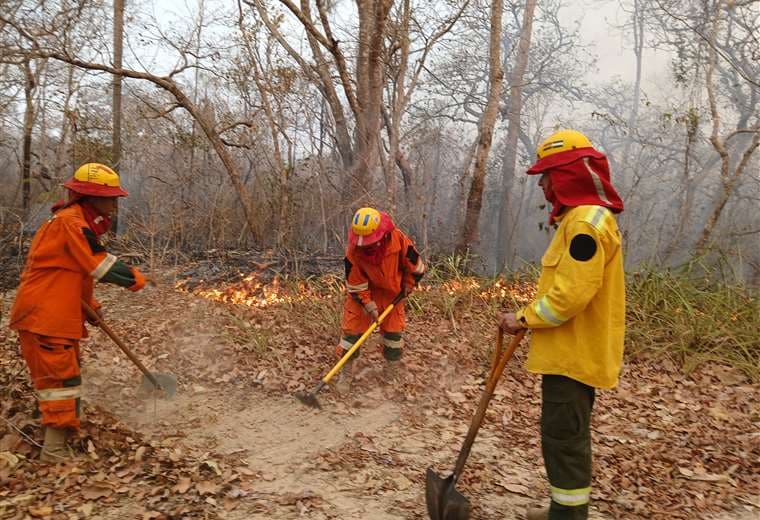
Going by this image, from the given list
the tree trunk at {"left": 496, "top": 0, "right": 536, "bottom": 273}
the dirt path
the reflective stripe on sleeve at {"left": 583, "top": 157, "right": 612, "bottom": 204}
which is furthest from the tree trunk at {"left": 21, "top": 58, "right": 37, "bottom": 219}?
the tree trunk at {"left": 496, "top": 0, "right": 536, "bottom": 273}

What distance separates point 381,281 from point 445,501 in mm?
2254

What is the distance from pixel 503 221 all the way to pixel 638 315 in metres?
9.46

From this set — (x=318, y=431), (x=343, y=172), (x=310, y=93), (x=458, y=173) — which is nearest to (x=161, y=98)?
(x=310, y=93)

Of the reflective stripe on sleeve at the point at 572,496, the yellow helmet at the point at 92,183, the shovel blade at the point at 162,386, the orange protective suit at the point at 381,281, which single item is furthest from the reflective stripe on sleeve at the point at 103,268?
the reflective stripe on sleeve at the point at 572,496

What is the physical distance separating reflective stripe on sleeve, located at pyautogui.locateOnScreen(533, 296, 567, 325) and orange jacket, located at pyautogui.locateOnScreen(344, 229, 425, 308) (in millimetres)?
2223

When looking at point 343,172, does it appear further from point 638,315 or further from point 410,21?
point 638,315

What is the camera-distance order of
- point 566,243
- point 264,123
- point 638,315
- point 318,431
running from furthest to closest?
1. point 264,123
2. point 638,315
3. point 318,431
4. point 566,243

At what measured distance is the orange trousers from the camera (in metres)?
3.40

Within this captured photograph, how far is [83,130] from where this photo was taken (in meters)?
10.5

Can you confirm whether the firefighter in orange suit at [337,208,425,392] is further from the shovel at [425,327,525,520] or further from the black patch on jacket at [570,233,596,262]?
the black patch on jacket at [570,233,596,262]

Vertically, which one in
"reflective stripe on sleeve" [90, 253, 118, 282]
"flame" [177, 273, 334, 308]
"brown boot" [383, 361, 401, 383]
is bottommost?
"brown boot" [383, 361, 401, 383]

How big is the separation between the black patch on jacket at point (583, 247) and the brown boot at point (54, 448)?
3348 millimetres

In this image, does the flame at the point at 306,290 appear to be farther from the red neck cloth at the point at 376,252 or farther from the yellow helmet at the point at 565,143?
the yellow helmet at the point at 565,143

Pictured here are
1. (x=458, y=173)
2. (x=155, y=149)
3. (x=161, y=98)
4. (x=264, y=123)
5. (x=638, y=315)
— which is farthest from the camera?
(x=458, y=173)
